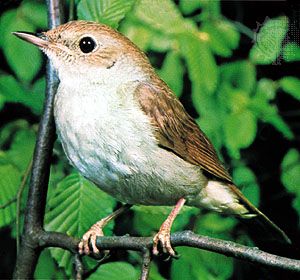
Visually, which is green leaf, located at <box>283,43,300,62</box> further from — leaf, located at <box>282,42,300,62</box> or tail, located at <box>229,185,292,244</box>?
tail, located at <box>229,185,292,244</box>

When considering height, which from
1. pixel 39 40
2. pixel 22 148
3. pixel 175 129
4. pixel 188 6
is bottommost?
pixel 22 148

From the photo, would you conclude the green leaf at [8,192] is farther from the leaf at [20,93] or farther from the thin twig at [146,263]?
the thin twig at [146,263]

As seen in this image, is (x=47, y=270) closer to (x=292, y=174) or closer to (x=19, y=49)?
(x=19, y=49)

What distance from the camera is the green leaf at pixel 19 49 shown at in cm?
310

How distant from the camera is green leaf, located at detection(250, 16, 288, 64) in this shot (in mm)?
2857

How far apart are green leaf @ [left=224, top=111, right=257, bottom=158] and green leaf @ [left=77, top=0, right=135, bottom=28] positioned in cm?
73

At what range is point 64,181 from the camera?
2.61m

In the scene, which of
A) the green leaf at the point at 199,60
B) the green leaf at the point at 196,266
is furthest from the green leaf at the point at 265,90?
the green leaf at the point at 196,266

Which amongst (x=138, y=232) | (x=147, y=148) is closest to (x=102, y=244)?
(x=147, y=148)

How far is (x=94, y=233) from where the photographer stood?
2416 millimetres

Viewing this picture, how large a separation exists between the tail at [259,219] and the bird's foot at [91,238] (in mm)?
513

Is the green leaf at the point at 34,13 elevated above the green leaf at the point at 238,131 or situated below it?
above

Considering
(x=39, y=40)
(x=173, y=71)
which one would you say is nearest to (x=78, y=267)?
(x=39, y=40)

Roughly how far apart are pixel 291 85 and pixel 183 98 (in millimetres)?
475
